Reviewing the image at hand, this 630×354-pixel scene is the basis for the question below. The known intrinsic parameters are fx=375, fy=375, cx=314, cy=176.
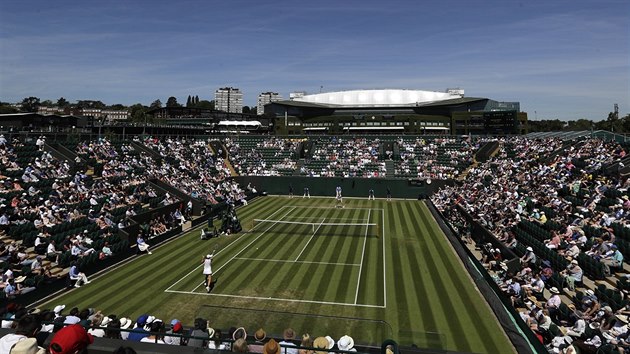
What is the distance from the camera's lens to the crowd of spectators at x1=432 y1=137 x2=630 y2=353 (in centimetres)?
1209

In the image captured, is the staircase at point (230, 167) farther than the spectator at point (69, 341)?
Yes

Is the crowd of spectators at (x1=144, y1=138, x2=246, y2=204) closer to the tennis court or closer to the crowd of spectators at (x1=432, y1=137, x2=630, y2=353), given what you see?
the tennis court

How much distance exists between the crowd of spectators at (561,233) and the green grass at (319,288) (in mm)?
1871

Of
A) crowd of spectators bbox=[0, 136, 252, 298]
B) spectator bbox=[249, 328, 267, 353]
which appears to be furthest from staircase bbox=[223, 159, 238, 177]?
spectator bbox=[249, 328, 267, 353]

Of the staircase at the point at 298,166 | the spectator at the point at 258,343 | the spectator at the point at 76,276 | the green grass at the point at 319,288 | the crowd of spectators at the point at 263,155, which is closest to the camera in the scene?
the spectator at the point at 258,343

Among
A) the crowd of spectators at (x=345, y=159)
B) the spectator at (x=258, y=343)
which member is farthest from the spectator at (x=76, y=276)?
the crowd of spectators at (x=345, y=159)

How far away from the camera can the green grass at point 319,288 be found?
33.5 ft

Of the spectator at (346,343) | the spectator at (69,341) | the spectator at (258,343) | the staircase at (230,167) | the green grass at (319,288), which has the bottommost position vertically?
the green grass at (319,288)

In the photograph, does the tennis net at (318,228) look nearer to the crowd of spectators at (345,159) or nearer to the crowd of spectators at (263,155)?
the crowd of spectators at (345,159)

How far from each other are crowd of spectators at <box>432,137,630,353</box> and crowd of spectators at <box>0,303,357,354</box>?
7.80 meters

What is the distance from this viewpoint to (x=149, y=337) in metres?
9.03

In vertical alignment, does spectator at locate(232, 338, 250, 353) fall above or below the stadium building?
below

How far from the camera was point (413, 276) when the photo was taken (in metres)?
18.7

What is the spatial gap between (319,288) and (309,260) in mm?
4069
